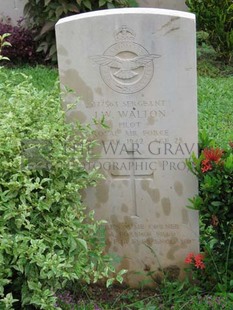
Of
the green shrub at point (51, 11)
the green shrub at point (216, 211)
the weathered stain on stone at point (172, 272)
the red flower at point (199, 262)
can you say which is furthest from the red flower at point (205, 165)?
the green shrub at point (51, 11)

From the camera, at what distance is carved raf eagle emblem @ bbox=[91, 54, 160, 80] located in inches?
156

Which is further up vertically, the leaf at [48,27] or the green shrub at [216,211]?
the leaf at [48,27]

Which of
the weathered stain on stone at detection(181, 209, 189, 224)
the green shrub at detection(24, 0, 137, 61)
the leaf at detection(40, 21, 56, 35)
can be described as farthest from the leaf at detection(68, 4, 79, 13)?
the weathered stain on stone at detection(181, 209, 189, 224)

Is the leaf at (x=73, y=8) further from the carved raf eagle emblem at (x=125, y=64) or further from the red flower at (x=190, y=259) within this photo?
the red flower at (x=190, y=259)

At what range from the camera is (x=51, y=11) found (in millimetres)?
8477

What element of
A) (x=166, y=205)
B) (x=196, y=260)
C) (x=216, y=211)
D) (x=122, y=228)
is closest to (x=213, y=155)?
(x=216, y=211)

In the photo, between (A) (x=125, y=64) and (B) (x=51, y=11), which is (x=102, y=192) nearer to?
(A) (x=125, y=64)

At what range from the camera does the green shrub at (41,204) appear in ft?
11.4

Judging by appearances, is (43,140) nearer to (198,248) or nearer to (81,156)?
(81,156)

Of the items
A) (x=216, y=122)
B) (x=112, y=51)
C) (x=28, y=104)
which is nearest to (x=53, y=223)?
(x=28, y=104)

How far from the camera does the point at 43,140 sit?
12.3 feet

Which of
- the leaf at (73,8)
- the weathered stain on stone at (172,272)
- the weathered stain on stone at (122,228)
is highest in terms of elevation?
the leaf at (73,8)

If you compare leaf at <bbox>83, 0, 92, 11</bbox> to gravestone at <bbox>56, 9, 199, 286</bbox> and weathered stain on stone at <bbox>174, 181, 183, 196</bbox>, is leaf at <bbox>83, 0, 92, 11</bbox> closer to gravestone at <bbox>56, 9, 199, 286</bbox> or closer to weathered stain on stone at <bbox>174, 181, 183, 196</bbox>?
gravestone at <bbox>56, 9, 199, 286</bbox>

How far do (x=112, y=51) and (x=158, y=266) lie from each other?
1248 mm
